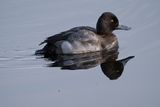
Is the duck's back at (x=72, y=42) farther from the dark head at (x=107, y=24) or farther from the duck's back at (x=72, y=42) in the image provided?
the dark head at (x=107, y=24)

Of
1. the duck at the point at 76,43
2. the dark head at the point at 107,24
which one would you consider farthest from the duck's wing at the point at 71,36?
the dark head at the point at 107,24

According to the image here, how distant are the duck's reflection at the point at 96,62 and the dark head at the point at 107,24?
80 centimetres

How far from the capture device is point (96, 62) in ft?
51.5

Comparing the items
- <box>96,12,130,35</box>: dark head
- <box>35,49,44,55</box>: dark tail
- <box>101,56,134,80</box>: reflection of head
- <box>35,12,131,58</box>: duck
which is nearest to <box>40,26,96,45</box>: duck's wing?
<box>35,12,131,58</box>: duck

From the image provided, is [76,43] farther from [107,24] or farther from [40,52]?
[107,24]

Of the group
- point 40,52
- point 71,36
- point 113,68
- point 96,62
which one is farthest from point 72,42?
point 113,68

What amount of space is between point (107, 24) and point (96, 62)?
1941 mm

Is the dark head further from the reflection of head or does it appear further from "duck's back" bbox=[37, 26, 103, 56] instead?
the reflection of head

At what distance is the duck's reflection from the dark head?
2.61ft

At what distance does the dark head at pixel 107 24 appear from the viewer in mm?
17328

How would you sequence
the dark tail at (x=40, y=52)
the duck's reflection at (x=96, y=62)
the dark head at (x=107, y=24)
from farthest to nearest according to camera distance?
1. the dark head at (x=107, y=24)
2. the dark tail at (x=40, y=52)
3. the duck's reflection at (x=96, y=62)

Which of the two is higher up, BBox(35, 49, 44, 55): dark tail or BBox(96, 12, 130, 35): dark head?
BBox(96, 12, 130, 35): dark head

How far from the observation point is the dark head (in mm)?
17328

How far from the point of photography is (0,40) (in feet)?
58.5
